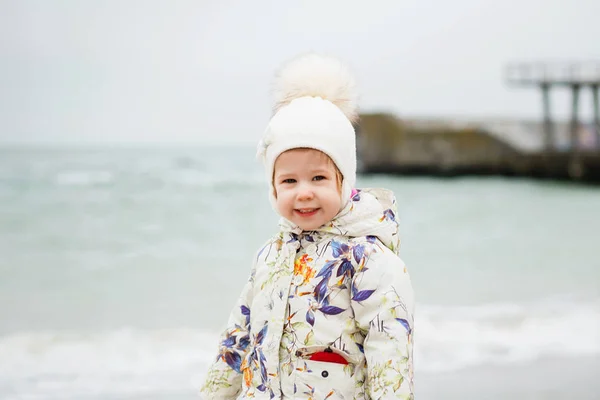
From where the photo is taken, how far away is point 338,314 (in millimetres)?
1594

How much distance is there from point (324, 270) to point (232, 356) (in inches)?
13.7

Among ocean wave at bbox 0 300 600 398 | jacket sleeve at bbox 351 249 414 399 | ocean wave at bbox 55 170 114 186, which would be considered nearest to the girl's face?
jacket sleeve at bbox 351 249 414 399

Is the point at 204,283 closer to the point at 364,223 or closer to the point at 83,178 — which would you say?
the point at 364,223

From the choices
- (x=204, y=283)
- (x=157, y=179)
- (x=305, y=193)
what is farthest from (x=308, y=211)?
(x=157, y=179)

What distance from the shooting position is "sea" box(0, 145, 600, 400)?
12.8 ft

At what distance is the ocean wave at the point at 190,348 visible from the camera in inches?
154

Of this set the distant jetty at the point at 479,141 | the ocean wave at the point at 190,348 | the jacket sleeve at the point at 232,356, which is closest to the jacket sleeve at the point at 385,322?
the jacket sleeve at the point at 232,356

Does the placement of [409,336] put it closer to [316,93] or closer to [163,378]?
[316,93]

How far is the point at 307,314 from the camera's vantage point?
160cm

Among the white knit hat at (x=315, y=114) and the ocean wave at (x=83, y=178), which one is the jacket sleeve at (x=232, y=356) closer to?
the white knit hat at (x=315, y=114)

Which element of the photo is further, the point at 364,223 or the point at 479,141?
the point at 479,141

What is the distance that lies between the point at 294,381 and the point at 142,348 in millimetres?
3213

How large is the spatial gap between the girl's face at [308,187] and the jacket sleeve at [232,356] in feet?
0.78

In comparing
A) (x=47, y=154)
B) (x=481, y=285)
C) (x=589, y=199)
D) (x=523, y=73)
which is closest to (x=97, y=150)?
(x=47, y=154)
